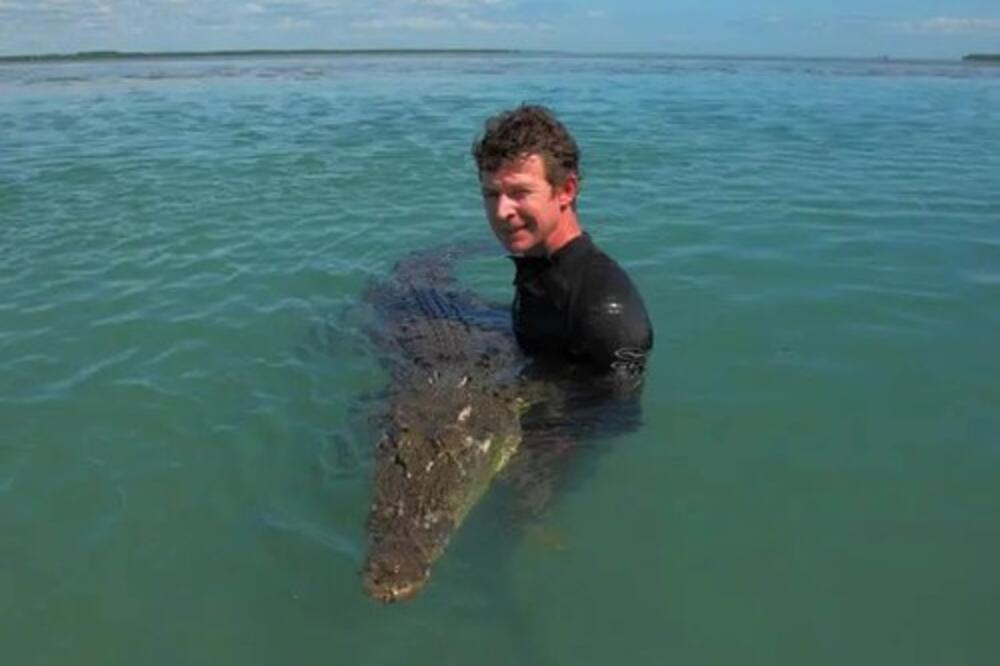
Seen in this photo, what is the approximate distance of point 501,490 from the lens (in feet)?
15.7

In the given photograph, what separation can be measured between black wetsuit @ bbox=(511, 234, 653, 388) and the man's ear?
24cm

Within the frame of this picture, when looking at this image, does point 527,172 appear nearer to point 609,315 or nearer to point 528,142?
point 528,142

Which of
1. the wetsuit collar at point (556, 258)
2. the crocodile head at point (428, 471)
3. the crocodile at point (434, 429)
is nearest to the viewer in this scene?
the crocodile head at point (428, 471)

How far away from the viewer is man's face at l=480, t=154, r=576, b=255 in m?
4.79

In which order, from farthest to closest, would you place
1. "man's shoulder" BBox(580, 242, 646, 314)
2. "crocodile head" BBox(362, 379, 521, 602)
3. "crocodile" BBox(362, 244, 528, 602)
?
"man's shoulder" BBox(580, 242, 646, 314), "crocodile" BBox(362, 244, 528, 602), "crocodile head" BBox(362, 379, 521, 602)

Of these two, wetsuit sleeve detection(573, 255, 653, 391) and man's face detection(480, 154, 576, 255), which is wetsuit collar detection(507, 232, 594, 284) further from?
wetsuit sleeve detection(573, 255, 653, 391)

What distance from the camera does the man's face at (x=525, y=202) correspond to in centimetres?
479

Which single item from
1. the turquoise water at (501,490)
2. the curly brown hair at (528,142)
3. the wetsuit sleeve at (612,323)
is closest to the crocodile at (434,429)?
the turquoise water at (501,490)

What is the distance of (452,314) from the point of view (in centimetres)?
667

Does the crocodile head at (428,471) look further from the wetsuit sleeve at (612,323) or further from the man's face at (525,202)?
the man's face at (525,202)

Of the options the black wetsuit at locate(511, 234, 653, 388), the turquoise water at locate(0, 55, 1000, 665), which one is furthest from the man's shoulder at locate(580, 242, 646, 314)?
the turquoise water at locate(0, 55, 1000, 665)

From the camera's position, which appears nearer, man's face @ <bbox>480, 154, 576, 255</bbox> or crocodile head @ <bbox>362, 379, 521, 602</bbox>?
crocodile head @ <bbox>362, 379, 521, 602</bbox>

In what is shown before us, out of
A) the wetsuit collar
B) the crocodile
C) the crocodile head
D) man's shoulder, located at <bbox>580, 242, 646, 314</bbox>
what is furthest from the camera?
the wetsuit collar

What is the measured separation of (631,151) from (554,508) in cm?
1250
